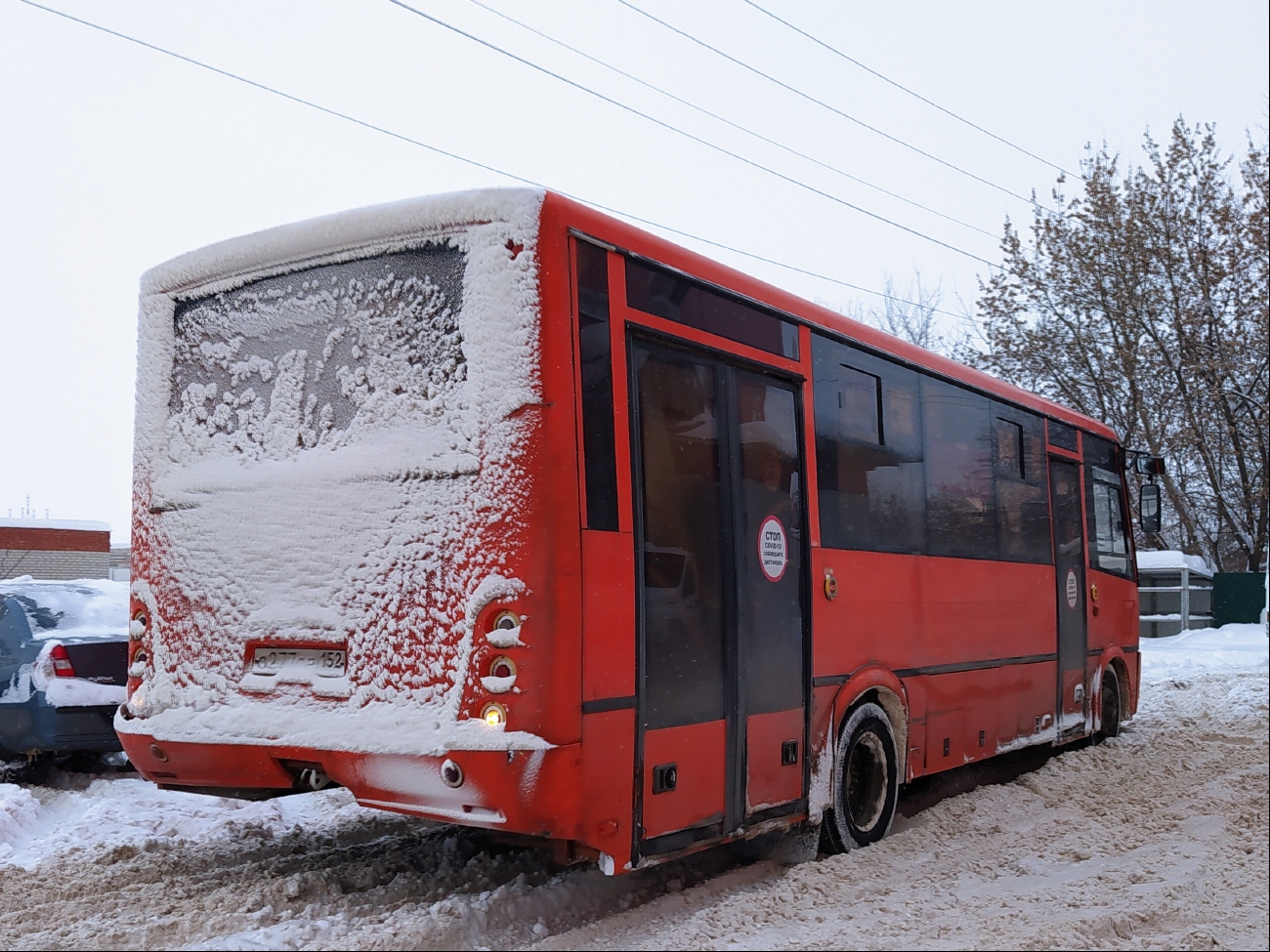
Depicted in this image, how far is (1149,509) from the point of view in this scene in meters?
11.7

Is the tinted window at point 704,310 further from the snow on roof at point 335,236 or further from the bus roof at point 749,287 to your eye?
the snow on roof at point 335,236

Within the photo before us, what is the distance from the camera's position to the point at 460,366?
186 inches

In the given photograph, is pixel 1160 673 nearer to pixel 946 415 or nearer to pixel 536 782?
pixel 946 415

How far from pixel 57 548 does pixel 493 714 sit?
2473cm

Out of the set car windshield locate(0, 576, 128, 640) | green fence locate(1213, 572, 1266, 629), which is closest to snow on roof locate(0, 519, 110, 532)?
car windshield locate(0, 576, 128, 640)

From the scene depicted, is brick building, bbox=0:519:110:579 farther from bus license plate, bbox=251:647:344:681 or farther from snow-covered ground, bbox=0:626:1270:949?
bus license plate, bbox=251:647:344:681

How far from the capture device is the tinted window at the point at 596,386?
15.3ft

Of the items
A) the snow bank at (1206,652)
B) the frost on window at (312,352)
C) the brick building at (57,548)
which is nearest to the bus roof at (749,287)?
the frost on window at (312,352)

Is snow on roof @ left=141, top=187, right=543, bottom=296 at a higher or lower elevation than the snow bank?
higher

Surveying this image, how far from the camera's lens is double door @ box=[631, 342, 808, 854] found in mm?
4961

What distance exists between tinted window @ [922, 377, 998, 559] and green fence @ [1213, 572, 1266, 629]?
18.2 meters

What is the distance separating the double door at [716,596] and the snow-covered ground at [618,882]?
498mm

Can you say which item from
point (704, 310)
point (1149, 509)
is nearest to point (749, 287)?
point (704, 310)

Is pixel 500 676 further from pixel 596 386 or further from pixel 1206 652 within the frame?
pixel 1206 652
